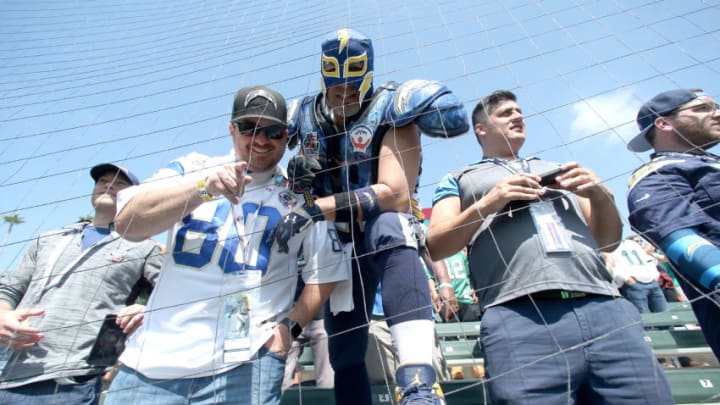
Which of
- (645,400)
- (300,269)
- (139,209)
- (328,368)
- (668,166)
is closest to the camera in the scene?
(645,400)

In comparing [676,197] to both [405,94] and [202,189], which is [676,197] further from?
[202,189]

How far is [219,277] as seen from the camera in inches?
44.2

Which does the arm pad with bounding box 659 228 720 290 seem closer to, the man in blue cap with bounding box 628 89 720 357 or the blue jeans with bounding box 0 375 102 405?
the man in blue cap with bounding box 628 89 720 357

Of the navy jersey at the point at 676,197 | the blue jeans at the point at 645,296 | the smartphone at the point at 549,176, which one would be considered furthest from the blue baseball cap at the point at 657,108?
the blue jeans at the point at 645,296

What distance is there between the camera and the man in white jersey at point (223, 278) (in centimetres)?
102

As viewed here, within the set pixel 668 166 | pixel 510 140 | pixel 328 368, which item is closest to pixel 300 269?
pixel 510 140

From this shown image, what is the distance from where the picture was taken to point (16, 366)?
1.37 meters

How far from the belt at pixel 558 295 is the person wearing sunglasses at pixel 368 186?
31 centimetres

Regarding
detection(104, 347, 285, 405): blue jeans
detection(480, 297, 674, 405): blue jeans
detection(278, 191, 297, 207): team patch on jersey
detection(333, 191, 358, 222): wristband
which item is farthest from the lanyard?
detection(104, 347, 285, 405): blue jeans

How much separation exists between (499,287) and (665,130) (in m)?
1.01

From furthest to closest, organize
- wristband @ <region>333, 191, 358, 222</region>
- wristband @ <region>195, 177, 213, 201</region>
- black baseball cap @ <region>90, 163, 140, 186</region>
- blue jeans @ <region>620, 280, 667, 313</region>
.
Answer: blue jeans @ <region>620, 280, 667, 313</region>, black baseball cap @ <region>90, 163, 140, 186</region>, wristband @ <region>333, 191, 358, 222</region>, wristband @ <region>195, 177, 213, 201</region>

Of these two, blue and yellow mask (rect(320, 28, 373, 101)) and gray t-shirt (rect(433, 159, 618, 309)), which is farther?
blue and yellow mask (rect(320, 28, 373, 101))

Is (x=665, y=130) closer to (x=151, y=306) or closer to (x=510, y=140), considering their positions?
(x=510, y=140)

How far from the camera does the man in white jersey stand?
102cm
